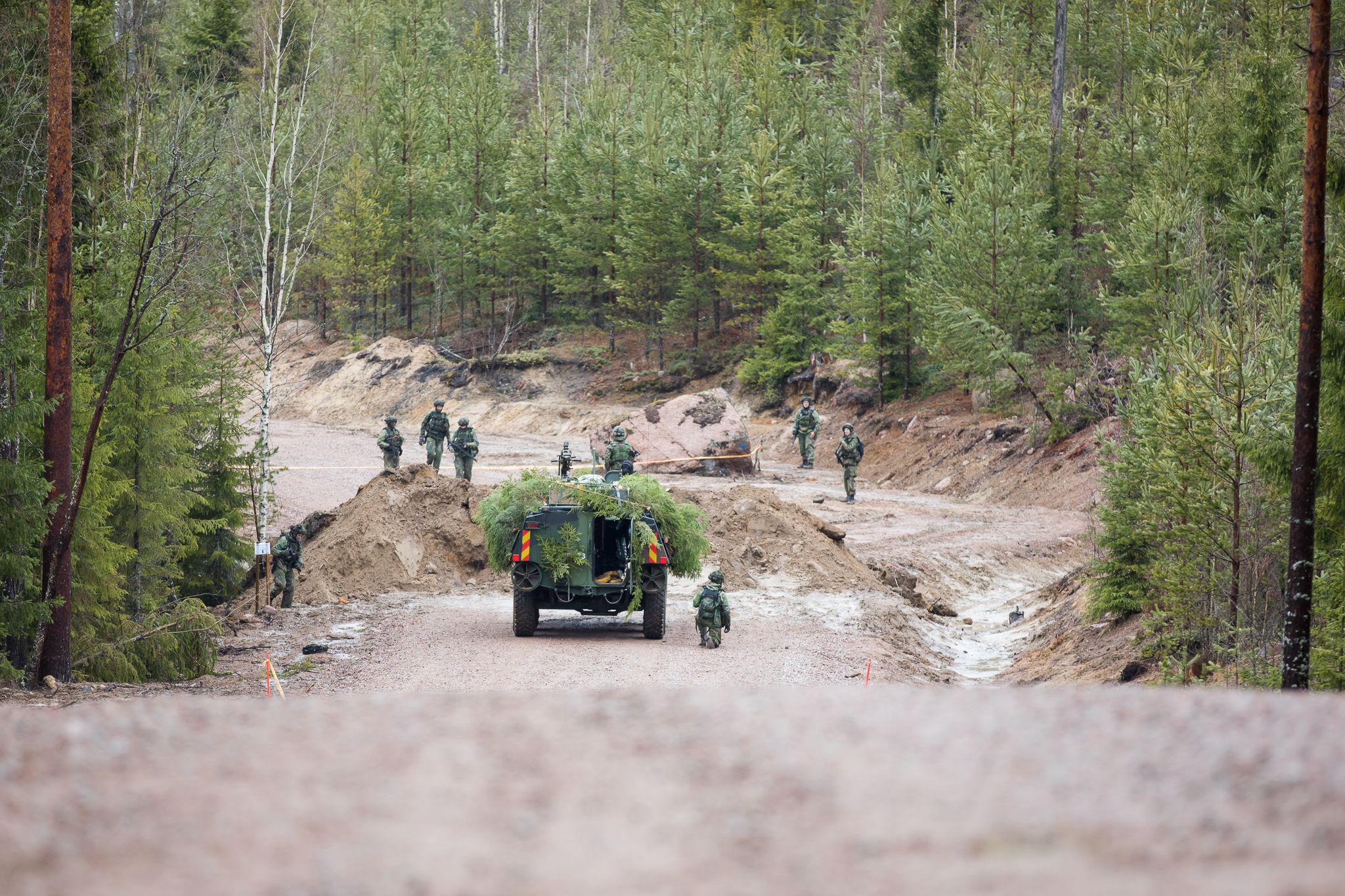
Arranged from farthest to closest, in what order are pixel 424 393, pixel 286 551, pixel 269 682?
pixel 424 393, pixel 286 551, pixel 269 682

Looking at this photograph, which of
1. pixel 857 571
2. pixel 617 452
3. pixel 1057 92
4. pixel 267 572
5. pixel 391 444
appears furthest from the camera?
pixel 1057 92

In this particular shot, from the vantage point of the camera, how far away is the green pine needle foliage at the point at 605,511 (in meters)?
15.2

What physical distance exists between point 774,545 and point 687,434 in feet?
41.5

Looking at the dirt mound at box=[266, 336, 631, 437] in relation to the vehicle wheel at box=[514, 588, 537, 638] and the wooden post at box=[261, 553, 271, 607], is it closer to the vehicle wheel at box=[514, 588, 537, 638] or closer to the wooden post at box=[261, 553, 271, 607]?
the wooden post at box=[261, 553, 271, 607]

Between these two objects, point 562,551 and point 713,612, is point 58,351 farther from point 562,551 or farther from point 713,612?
point 713,612

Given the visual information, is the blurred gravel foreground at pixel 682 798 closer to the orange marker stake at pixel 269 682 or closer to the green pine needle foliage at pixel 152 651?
the orange marker stake at pixel 269 682

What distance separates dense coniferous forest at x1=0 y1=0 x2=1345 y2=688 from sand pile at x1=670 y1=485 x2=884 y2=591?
5.38m

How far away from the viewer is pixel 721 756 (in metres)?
5.48

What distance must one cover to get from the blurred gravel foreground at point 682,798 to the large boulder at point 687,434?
2694 centimetres

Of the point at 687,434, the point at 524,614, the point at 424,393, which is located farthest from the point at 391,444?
the point at 424,393

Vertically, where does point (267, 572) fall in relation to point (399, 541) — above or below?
below

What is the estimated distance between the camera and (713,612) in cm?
1477

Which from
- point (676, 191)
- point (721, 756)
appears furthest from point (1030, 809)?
point (676, 191)

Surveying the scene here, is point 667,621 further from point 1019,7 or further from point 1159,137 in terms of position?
point 1019,7
